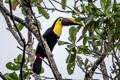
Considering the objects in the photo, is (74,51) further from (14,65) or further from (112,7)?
(14,65)

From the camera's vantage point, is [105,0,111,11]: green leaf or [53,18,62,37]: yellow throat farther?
[53,18,62,37]: yellow throat

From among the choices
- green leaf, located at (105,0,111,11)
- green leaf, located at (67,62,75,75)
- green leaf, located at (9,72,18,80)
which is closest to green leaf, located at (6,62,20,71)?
green leaf, located at (9,72,18,80)

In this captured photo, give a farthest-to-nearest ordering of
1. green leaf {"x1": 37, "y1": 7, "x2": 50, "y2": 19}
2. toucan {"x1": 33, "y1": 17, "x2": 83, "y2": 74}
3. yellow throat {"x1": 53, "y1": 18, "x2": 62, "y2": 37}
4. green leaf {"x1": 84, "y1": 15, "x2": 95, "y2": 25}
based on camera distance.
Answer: yellow throat {"x1": 53, "y1": 18, "x2": 62, "y2": 37} → toucan {"x1": 33, "y1": 17, "x2": 83, "y2": 74} → green leaf {"x1": 37, "y1": 7, "x2": 50, "y2": 19} → green leaf {"x1": 84, "y1": 15, "x2": 95, "y2": 25}

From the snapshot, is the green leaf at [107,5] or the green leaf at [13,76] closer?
the green leaf at [107,5]

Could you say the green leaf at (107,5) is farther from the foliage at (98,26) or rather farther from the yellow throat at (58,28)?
the yellow throat at (58,28)

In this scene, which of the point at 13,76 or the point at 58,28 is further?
the point at 58,28

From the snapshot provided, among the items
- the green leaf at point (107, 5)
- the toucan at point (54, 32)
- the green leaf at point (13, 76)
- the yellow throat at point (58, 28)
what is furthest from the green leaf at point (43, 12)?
the green leaf at point (107, 5)

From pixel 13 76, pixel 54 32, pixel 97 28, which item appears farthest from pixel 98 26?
pixel 54 32

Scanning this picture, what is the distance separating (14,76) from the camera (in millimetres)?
3111

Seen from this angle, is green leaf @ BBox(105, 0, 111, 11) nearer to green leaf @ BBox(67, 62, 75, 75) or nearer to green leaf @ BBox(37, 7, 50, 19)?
green leaf @ BBox(67, 62, 75, 75)

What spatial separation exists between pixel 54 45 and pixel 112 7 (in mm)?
2290

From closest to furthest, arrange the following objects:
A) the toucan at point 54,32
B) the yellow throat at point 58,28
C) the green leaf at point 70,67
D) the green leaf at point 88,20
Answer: the green leaf at point 88,20 < the green leaf at point 70,67 < the toucan at point 54,32 < the yellow throat at point 58,28

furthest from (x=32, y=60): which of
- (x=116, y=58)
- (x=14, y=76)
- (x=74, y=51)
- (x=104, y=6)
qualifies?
(x=104, y=6)

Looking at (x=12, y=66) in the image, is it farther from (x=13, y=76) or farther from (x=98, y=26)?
(x=98, y=26)
